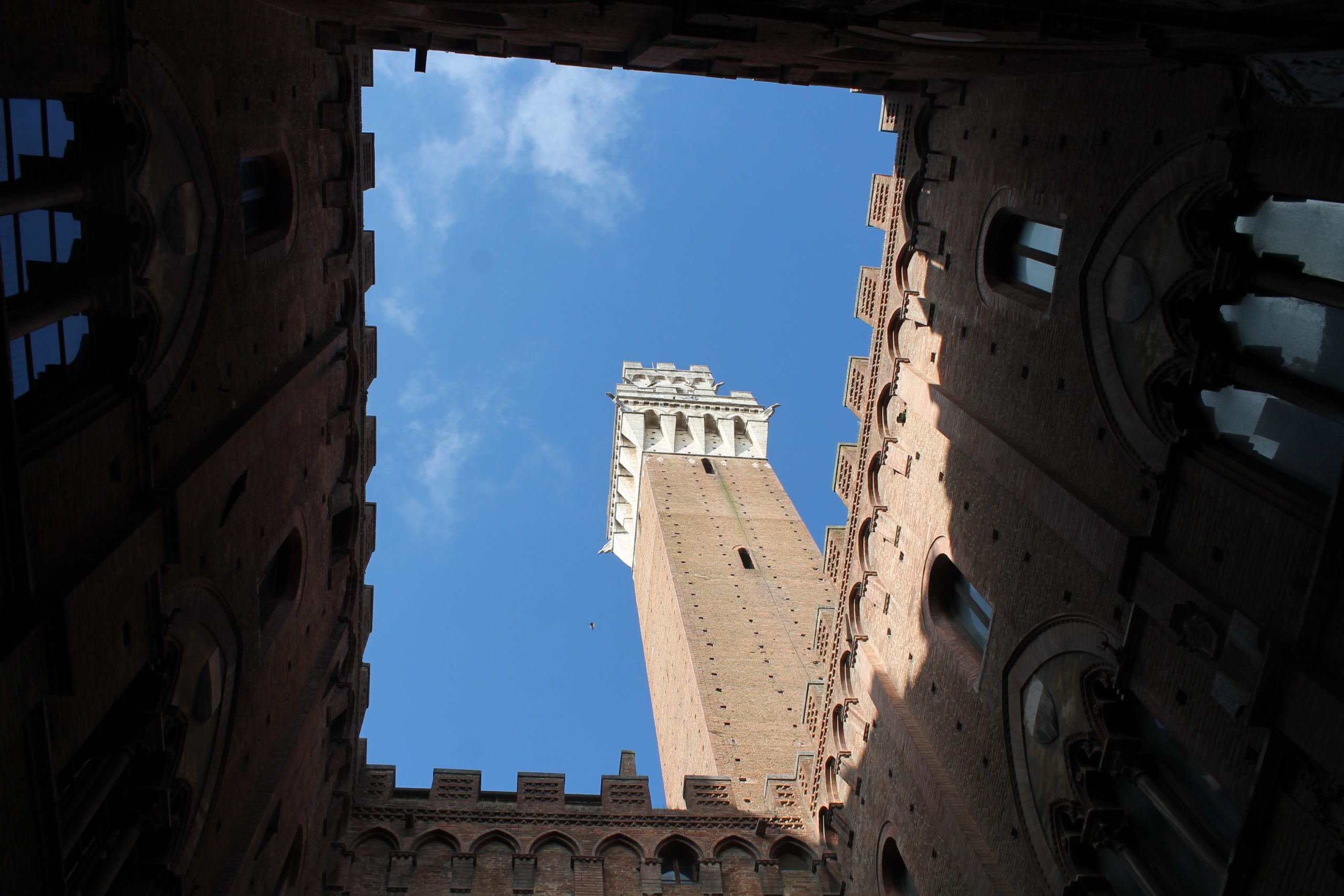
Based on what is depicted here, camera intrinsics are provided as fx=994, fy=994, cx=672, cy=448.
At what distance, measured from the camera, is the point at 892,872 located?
14.2 meters

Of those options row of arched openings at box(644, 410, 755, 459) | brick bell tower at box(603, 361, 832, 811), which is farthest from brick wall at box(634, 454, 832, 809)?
row of arched openings at box(644, 410, 755, 459)

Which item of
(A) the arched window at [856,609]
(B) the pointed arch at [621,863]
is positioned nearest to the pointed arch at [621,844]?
(B) the pointed arch at [621,863]

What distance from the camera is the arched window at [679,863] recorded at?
16.1m

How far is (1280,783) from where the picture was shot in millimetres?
6469

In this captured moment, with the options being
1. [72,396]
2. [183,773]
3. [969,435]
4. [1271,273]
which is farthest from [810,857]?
[72,396]

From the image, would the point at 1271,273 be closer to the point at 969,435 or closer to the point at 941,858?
the point at 969,435

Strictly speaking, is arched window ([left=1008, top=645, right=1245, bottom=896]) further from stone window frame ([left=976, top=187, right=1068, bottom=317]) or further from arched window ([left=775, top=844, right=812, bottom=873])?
arched window ([left=775, top=844, right=812, bottom=873])

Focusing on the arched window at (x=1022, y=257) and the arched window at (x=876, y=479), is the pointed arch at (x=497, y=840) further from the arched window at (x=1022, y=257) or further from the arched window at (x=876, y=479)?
the arched window at (x=1022, y=257)

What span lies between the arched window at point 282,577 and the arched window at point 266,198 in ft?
12.0

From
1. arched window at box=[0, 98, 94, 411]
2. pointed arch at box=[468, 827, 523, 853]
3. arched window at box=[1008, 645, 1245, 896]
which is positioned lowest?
arched window at box=[1008, 645, 1245, 896]

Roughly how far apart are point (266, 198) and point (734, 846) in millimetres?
12252

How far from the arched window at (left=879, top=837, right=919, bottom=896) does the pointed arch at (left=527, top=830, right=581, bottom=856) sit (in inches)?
188

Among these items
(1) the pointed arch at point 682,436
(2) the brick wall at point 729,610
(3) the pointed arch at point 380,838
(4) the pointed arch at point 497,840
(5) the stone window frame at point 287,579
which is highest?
(1) the pointed arch at point 682,436

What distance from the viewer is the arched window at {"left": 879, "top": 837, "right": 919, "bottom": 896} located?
13.9 m
